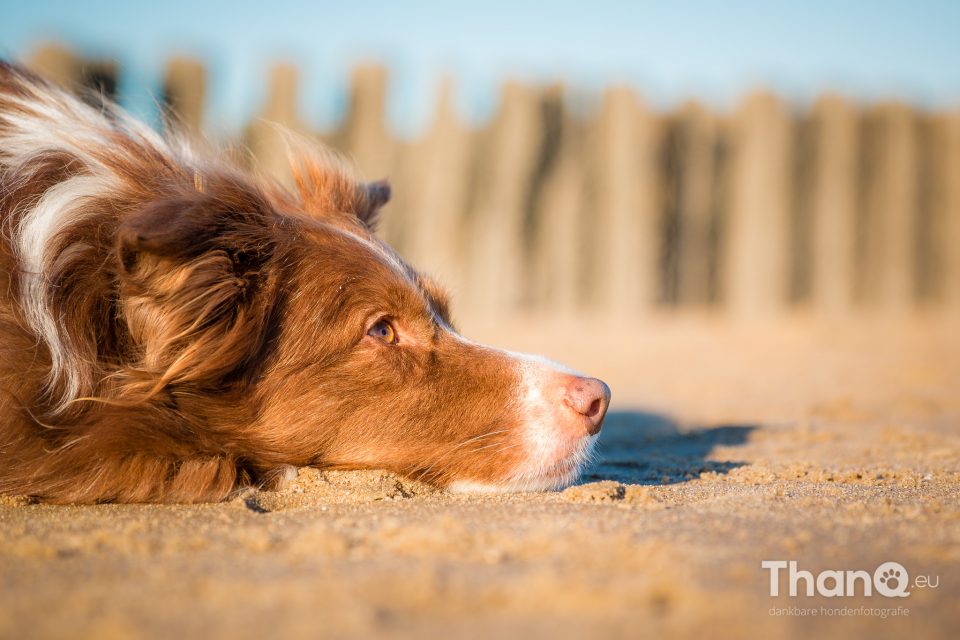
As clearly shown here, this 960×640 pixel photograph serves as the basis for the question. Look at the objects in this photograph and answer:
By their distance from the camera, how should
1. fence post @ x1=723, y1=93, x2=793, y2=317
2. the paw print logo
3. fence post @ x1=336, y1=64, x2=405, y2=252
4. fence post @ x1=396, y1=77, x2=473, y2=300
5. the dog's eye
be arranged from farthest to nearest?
fence post @ x1=723, y1=93, x2=793, y2=317, fence post @ x1=396, y1=77, x2=473, y2=300, fence post @ x1=336, y1=64, x2=405, y2=252, the dog's eye, the paw print logo

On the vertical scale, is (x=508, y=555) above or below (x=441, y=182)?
below

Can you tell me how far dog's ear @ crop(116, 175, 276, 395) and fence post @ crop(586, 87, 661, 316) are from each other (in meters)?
23.5

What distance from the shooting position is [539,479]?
10.4ft

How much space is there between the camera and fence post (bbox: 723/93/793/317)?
26.3 metres

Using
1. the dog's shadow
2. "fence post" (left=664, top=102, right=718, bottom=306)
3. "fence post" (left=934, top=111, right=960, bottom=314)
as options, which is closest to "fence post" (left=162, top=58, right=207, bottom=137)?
"fence post" (left=664, top=102, right=718, bottom=306)

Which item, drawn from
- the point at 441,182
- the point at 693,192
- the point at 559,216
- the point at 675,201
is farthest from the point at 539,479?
the point at 693,192

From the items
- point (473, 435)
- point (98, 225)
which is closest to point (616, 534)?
point (473, 435)

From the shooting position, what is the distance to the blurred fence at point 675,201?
26203mm

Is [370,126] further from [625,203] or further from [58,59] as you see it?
[58,59]

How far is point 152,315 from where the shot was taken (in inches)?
114

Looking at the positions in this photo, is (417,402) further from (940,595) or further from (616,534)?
(940,595)

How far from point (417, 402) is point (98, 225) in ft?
4.60

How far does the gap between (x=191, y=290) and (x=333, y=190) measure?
154 centimetres

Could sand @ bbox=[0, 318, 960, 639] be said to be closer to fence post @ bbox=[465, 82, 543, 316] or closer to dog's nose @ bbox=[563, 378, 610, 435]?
dog's nose @ bbox=[563, 378, 610, 435]
